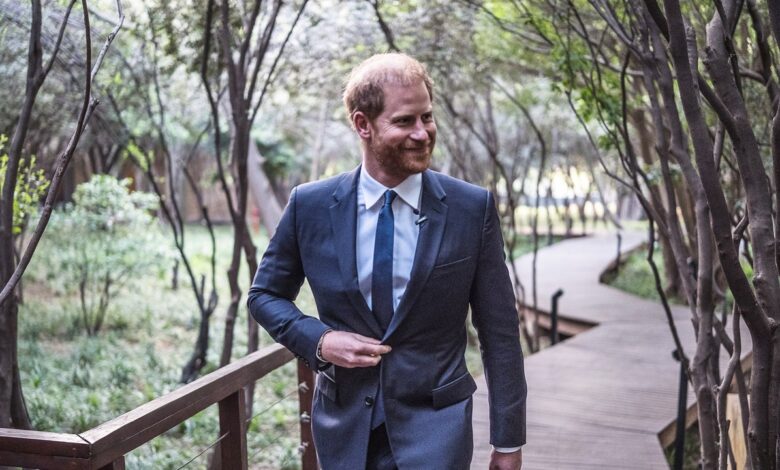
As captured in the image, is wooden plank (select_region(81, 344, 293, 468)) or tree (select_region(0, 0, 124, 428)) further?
tree (select_region(0, 0, 124, 428))

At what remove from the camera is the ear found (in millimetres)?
2279

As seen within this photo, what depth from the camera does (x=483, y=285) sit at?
238 cm

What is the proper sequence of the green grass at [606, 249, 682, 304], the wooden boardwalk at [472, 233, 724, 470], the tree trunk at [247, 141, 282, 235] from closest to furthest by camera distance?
1. the wooden boardwalk at [472, 233, 724, 470]
2. the tree trunk at [247, 141, 282, 235]
3. the green grass at [606, 249, 682, 304]

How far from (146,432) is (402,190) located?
3.33 feet

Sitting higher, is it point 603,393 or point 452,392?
point 452,392

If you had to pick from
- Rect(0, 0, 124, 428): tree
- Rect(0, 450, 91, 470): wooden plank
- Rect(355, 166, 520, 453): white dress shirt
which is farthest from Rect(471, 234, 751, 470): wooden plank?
Rect(0, 450, 91, 470): wooden plank

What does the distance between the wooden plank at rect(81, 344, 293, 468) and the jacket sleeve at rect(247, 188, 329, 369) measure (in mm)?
455

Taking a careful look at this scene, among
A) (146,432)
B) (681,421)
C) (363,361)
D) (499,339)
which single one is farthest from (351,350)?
(681,421)

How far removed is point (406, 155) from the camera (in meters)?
2.25

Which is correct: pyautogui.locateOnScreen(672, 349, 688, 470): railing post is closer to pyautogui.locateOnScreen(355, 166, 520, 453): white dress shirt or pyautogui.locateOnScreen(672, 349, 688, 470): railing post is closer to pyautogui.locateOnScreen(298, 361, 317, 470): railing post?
pyautogui.locateOnScreen(298, 361, 317, 470): railing post

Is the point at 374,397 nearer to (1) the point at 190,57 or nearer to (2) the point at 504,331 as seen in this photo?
(2) the point at 504,331

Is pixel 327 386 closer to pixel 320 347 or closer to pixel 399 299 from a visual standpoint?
pixel 320 347

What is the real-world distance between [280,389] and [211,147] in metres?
19.8

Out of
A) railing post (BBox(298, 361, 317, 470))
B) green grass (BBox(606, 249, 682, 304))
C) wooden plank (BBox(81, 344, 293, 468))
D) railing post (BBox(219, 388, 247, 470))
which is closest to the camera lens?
wooden plank (BBox(81, 344, 293, 468))
